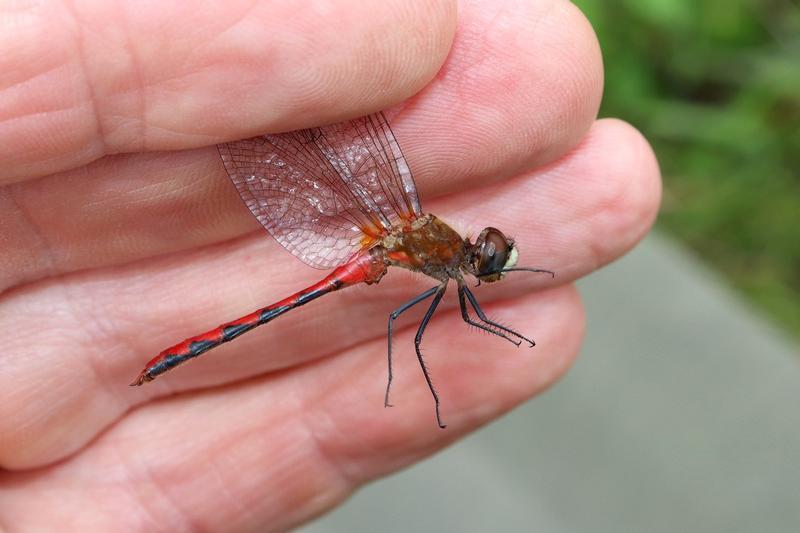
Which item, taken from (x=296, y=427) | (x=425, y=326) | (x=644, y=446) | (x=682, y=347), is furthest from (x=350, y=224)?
(x=682, y=347)

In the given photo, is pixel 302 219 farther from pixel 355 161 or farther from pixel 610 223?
pixel 610 223

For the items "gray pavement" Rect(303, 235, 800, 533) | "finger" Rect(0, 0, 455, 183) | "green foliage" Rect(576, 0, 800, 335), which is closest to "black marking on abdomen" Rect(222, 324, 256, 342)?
"finger" Rect(0, 0, 455, 183)

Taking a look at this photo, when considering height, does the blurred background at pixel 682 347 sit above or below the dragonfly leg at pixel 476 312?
below

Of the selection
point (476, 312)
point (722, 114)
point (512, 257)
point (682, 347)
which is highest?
point (512, 257)

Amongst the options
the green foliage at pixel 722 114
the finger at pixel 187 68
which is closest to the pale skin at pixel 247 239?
the finger at pixel 187 68

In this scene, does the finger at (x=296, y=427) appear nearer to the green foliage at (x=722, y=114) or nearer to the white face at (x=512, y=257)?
the white face at (x=512, y=257)

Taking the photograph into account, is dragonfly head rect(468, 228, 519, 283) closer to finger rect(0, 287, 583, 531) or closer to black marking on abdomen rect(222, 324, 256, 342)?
finger rect(0, 287, 583, 531)

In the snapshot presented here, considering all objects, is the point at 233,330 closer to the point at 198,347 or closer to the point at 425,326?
the point at 198,347
